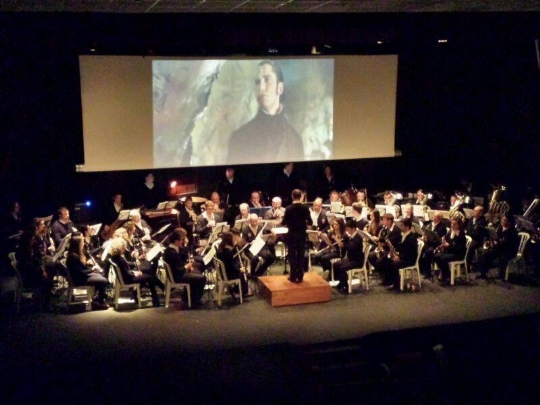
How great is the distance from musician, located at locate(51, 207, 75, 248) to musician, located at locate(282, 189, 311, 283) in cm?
357

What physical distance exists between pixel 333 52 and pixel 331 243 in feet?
15.7

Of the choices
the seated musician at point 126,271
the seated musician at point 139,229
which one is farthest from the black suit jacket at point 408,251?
the seated musician at point 139,229

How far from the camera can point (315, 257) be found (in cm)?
1186

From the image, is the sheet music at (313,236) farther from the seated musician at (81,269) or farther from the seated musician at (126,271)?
the seated musician at (81,269)

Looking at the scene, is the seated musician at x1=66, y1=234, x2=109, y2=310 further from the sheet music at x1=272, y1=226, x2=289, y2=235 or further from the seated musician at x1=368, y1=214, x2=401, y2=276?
the seated musician at x1=368, y1=214, x2=401, y2=276

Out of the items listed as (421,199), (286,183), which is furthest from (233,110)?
(421,199)

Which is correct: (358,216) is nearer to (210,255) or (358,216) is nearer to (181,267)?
(210,255)

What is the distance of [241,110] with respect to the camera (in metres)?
13.9

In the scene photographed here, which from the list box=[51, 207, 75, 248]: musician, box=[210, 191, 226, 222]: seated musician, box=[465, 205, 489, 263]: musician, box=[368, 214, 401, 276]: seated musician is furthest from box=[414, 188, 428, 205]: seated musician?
box=[51, 207, 75, 248]: musician

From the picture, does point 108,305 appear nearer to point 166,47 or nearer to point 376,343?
point 376,343

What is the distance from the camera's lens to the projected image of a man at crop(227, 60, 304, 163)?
13992 millimetres

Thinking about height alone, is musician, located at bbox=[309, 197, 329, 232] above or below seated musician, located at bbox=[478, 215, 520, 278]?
above

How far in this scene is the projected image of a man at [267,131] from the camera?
551 inches

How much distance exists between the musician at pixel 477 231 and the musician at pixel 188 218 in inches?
184
